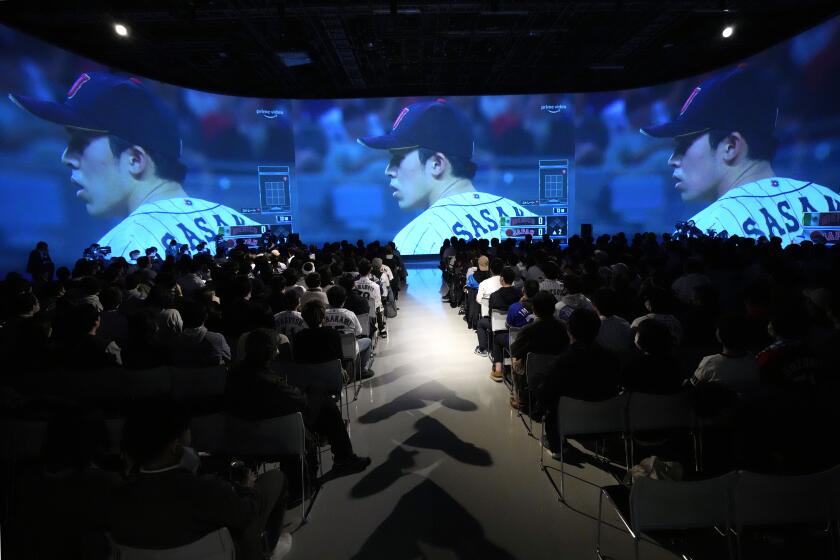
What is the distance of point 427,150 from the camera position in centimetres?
1645

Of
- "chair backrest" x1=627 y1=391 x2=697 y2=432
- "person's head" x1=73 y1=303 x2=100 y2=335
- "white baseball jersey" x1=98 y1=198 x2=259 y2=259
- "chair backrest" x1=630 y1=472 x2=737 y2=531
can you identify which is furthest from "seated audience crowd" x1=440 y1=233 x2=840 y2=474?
"white baseball jersey" x1=98 y1=198 x2=259 y2=259

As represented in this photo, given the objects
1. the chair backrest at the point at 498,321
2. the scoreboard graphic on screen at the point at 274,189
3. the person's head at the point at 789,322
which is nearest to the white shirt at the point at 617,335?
the person's head at the point at 789,322

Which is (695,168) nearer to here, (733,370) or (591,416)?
(733,370)

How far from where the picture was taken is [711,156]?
46.7 ft

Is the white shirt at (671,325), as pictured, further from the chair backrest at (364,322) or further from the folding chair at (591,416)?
the chair backrest at (364,322)

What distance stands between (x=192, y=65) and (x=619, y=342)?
1408cm

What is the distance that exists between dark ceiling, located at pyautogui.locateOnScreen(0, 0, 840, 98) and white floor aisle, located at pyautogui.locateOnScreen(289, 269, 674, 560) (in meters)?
7.14

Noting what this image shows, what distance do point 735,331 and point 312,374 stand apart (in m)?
2.90

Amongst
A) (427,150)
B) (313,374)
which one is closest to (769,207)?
(427,150)

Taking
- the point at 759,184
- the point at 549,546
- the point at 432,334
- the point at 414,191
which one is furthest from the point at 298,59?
the point at 549,546

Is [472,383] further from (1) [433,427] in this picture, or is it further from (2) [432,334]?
(2) [432,334]

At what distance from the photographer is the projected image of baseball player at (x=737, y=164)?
1169 cm

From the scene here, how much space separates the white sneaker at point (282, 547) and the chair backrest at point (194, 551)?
0.89 meters

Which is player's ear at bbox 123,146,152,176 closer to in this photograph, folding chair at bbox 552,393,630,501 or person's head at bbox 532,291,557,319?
person's head at bbox 532,291,557,319
